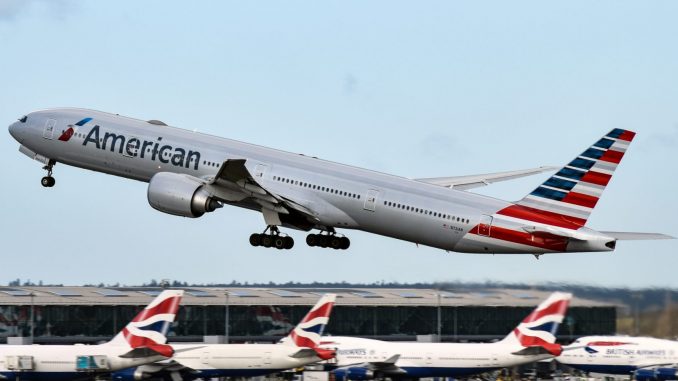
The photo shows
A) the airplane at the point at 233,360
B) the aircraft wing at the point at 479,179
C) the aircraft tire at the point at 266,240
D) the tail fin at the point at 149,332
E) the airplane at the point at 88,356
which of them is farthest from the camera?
the aircraft wing at the point at 479,179

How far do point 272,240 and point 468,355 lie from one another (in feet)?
37.9

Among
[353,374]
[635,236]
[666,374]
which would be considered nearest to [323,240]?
[353,374]

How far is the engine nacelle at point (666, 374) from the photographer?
69.1 metres

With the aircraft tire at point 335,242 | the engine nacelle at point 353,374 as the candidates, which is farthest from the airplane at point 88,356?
the engine nacelle at point 353,374

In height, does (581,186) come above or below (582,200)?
above

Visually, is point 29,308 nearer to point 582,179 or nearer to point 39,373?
point 39,373

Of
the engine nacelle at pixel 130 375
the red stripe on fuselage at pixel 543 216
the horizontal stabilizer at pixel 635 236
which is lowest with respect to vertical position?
the engine nacelle at pixel 130 375

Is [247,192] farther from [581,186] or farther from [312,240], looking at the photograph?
[581,186]

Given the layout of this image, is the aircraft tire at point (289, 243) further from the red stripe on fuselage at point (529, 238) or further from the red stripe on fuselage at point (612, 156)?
the red stripe on fuselage at point (612, 156)

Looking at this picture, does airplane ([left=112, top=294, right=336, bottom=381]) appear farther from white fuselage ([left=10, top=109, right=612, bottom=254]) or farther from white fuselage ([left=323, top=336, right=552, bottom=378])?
white fuselage ([left=10, top=109, right=612, bottom=254])

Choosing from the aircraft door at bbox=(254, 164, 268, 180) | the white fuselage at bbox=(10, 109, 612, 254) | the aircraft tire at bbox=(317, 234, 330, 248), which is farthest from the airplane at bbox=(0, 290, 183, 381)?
the aircraft tire at bbox=(317, 234, 330, 248)

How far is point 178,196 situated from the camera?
6256 cm

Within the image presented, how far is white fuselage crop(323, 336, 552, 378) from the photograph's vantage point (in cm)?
6762

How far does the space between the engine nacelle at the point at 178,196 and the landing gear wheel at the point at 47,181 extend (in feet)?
34.8
